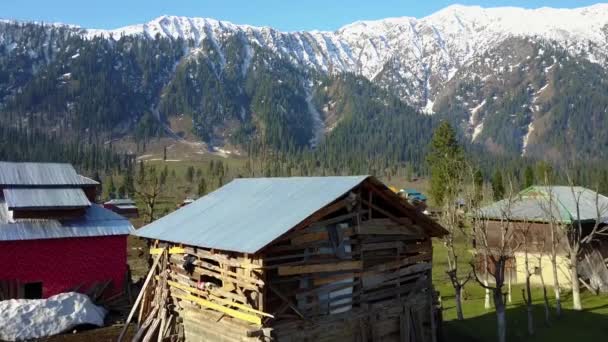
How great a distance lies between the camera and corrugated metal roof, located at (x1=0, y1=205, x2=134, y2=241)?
29.0 m

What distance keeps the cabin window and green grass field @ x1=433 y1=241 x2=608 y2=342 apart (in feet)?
69.5

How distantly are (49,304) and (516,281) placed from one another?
30388 millimetres

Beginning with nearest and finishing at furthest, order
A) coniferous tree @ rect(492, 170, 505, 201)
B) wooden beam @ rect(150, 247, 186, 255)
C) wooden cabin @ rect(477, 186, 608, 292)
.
A: wooden beam @ rect(150, 247, 186, 255), wooden cabin @ rect(477, 186, 608, 292), coniferous tree @ rect(492, 170, 505, 201)

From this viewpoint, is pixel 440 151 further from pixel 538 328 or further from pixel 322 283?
pixel 322 283

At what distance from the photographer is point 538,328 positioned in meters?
26.1

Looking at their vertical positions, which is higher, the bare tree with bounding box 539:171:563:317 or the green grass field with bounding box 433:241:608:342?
the bare tree with bounding box 539:171:563:317

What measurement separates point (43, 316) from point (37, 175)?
32.3 ft

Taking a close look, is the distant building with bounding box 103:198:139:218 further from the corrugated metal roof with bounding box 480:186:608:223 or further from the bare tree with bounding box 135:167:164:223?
the corrugated metal roof with bounding box 480:186:608:223

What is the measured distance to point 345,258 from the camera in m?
19.4

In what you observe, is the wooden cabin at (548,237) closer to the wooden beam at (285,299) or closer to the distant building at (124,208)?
the wooden beam at (285,299)

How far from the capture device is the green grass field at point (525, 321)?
24625mm

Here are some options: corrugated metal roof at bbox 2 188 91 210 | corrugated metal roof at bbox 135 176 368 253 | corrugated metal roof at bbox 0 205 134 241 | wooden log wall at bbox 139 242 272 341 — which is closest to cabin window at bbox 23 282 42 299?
corrugated metal roof at bbox 0 205 134 241

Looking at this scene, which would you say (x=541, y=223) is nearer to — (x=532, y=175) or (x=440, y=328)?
(x=440, y=328)

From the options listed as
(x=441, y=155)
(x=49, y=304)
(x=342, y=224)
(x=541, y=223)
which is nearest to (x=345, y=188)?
(x=342, y=224)
